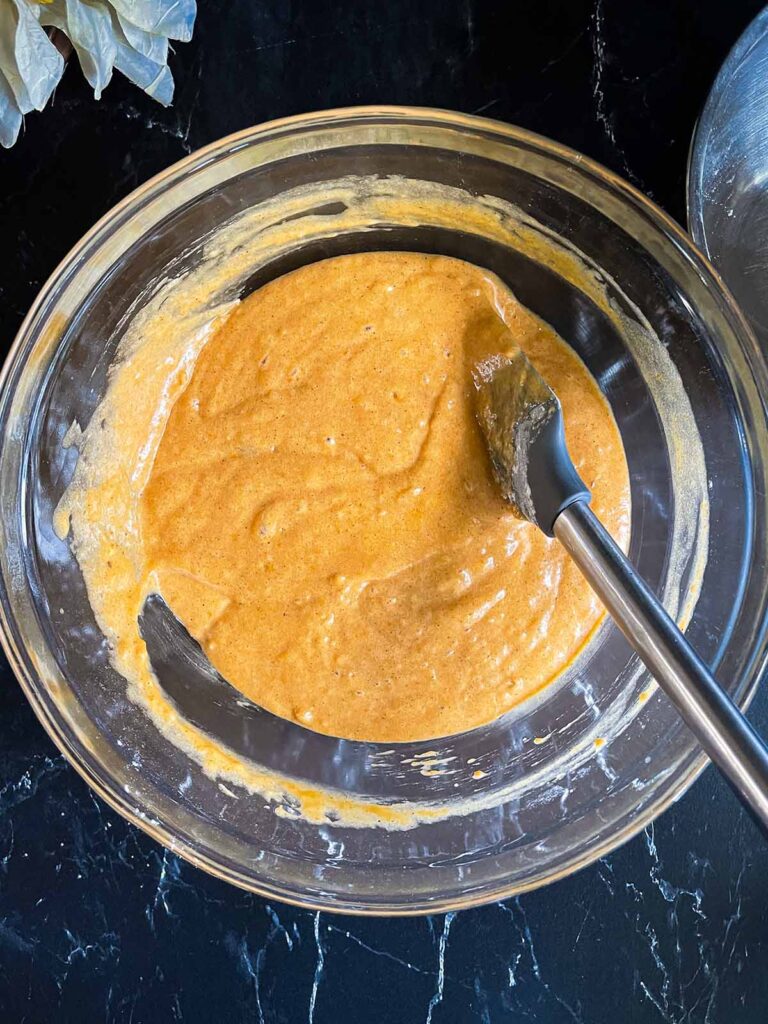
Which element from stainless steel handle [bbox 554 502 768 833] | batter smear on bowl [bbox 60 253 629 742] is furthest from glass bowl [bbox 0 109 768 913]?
stainless steel handle [bbox 554 502 768 833]

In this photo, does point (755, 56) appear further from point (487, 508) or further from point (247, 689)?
point (247, 689)

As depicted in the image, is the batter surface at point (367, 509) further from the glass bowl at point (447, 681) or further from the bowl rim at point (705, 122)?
the bowl rim at point (705, 122)

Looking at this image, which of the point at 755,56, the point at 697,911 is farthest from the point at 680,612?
the point at 755,56

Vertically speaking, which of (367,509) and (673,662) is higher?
(367,509)

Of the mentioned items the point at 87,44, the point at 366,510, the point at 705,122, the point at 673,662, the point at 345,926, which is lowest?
the point at 345,926

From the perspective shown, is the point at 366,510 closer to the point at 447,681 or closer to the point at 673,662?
the point at 447,681

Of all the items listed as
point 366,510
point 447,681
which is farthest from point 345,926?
point 366,510

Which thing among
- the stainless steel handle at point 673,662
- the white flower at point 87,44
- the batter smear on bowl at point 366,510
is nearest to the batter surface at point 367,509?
the batter smear on bowl at point 366,510
